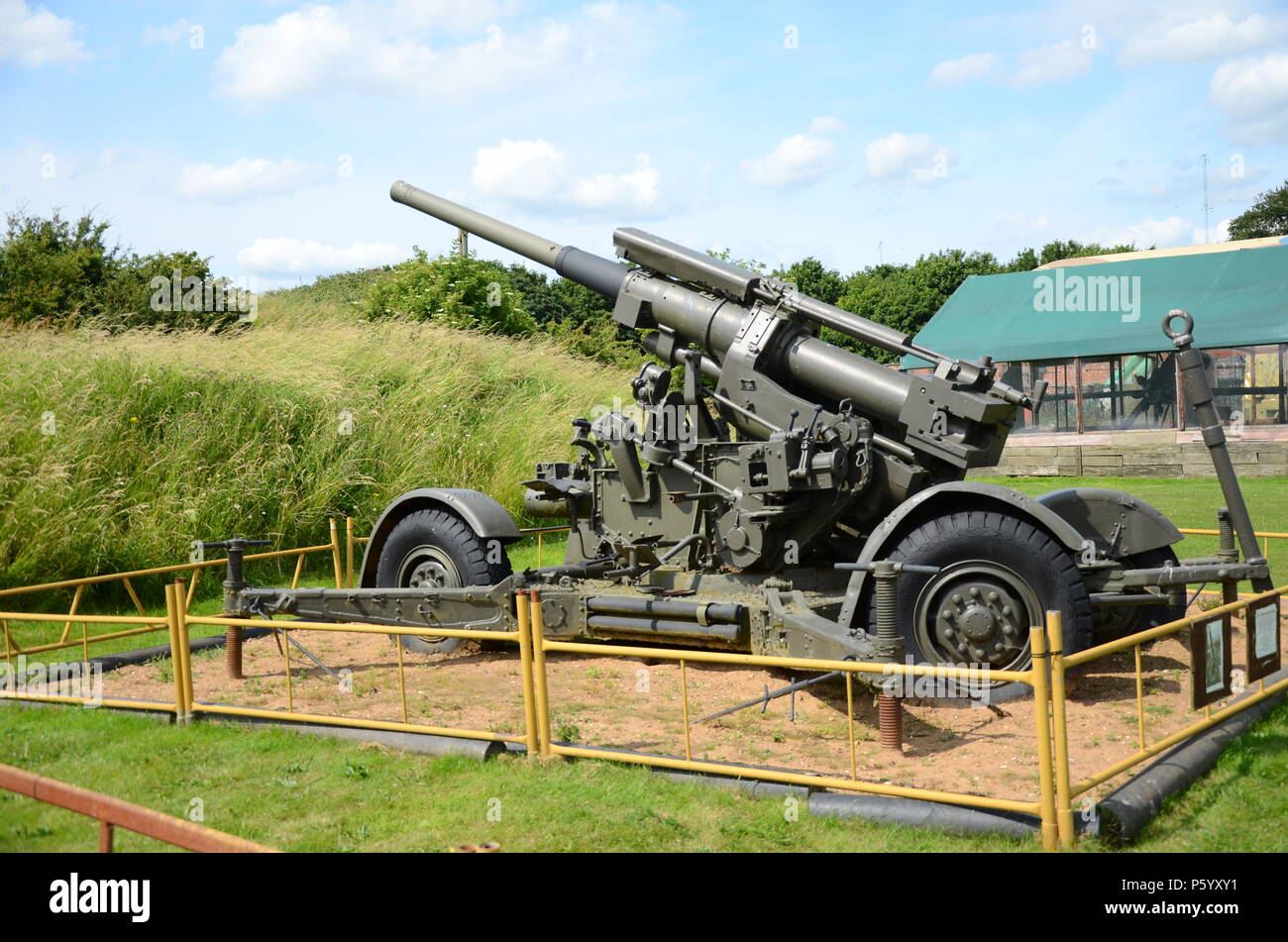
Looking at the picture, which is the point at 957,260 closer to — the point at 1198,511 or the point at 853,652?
the point at 1198,511

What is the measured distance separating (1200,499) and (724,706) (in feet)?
44.2

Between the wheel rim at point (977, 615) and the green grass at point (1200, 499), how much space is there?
5294 millimetres

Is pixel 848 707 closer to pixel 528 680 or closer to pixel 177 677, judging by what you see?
pixel 528 680

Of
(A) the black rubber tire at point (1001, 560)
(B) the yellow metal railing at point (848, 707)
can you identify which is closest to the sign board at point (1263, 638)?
(B) the yellow metal railing at point (848, 707)

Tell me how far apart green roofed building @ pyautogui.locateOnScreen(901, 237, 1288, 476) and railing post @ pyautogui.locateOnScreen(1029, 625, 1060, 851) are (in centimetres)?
1839

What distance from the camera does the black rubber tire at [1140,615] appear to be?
7.75 meters

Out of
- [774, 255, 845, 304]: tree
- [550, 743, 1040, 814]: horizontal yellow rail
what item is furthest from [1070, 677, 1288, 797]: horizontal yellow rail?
[774, 255, 845, 304]: tree

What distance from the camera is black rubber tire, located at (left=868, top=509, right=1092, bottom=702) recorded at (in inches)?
254

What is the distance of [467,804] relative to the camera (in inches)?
213

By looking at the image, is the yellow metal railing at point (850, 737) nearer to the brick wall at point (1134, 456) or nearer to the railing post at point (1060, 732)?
the railing post at point (1060, 732)

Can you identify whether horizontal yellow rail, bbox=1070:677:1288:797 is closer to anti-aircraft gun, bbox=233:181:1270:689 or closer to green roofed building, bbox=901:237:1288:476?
anti-aircraft gun, bbox=233:181:1270:689

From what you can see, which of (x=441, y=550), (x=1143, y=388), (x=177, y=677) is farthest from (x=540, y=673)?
(x=1143, y=388)

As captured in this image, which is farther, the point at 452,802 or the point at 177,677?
the point at 177,677

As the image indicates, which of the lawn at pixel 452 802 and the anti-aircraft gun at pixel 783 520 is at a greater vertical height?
the anti-aircraft gun at pixel 783 520
